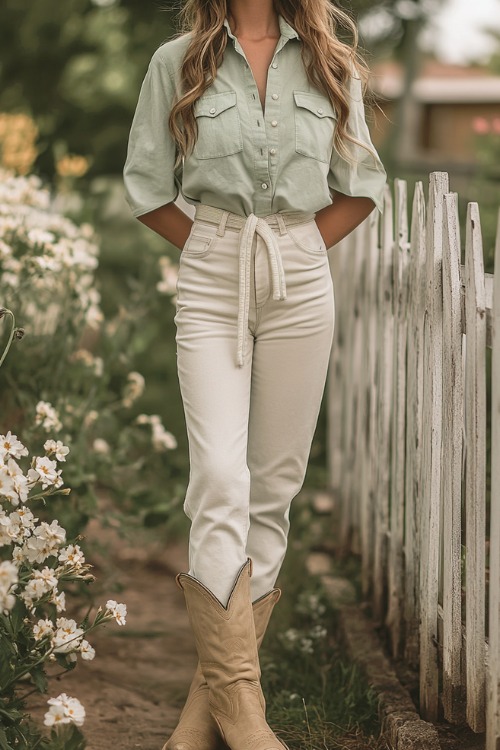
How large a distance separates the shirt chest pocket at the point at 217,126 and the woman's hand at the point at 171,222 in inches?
8.5

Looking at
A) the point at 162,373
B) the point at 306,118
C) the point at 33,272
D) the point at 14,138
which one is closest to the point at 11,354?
the point at 33,272

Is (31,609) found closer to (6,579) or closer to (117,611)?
(117,611)

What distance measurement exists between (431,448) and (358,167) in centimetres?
77

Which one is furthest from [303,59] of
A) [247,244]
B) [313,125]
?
[247,244]

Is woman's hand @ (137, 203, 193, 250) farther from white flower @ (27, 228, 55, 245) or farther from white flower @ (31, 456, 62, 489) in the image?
white flower @ (31, 456, 62, 489)

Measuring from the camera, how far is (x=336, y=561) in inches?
171

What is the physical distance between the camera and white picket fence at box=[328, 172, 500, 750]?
2.38 metres

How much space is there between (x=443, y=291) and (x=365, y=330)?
120cm

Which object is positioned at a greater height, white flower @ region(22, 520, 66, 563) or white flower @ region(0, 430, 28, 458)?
white flower @ region(0, 430, 28, 458)

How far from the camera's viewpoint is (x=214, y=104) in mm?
2633

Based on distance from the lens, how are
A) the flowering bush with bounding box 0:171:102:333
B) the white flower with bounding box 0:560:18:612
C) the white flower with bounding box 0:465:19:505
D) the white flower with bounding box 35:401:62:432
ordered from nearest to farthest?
the white flower with bounding box 0:560:18:612, the white flower with bounding box 0:465:19:505, the white flower with bounding box 35:401:62:432, the flowering bush with bounding box 0:171:102:333

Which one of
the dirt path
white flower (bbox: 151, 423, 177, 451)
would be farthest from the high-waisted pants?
white flower (bbox: 151, 423, 177, 451)

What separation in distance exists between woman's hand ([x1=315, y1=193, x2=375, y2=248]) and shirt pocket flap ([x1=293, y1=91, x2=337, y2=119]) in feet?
0.78

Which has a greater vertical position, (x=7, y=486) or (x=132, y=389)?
(x=132, y=389)
